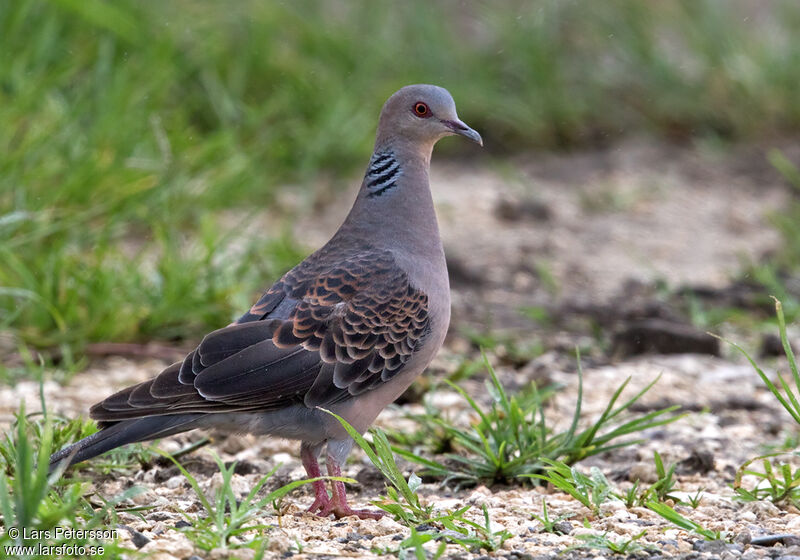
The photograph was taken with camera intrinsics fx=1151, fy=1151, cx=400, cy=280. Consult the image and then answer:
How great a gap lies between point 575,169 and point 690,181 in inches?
31.1

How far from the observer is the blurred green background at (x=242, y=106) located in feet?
16.6

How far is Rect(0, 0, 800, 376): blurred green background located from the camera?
16.6 feet

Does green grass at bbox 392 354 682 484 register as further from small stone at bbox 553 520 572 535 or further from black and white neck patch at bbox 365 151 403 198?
black and white neck patch at bbox 365 151 403 198

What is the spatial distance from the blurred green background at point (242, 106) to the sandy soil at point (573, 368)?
30 centimetres

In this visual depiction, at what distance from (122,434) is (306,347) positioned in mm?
581

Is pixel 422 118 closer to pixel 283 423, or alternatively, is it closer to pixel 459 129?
pixel 459 129

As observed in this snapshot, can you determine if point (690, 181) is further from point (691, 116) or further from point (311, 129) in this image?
point (311, 129)

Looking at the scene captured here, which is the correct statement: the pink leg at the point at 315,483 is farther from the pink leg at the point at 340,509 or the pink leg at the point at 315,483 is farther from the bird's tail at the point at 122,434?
the bird's tail at the point at 122,434

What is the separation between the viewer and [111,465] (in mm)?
3541

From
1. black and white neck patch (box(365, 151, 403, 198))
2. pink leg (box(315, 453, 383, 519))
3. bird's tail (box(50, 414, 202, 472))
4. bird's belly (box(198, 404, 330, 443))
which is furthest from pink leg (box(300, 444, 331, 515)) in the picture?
black and white neck patch (box(365, 151, 403, 198))

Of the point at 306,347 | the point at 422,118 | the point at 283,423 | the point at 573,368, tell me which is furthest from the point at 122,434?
the point at 573,368

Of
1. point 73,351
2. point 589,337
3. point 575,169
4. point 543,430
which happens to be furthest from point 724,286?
point 73,351

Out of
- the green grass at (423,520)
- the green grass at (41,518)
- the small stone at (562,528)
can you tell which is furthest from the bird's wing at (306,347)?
the small stone at (562,528)

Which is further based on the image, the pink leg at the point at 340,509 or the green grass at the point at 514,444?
the green grass at the point at 514,444
